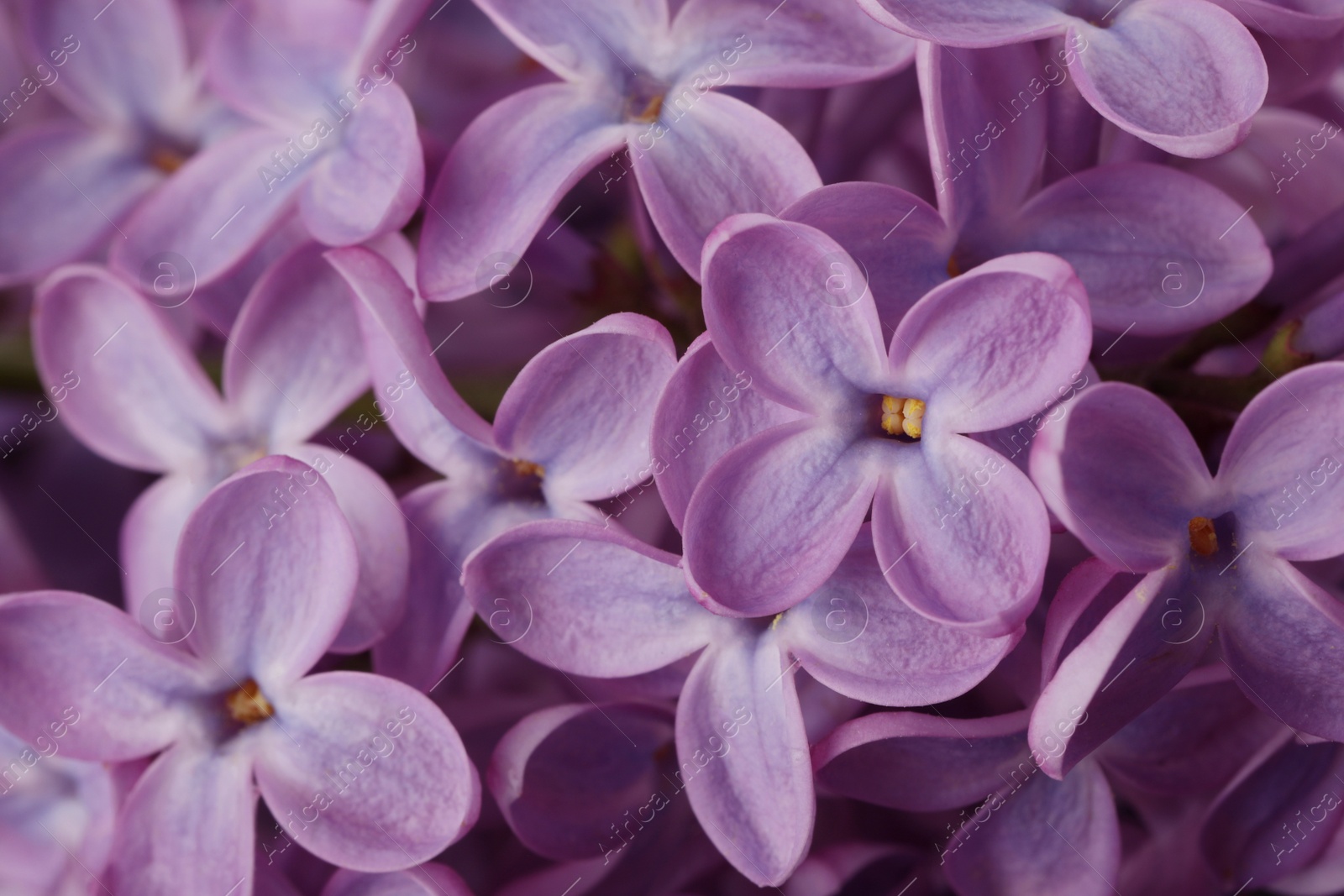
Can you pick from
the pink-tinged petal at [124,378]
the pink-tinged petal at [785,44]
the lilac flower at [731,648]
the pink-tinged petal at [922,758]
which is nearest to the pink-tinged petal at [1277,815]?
the pink-tinged petal at [922,758]

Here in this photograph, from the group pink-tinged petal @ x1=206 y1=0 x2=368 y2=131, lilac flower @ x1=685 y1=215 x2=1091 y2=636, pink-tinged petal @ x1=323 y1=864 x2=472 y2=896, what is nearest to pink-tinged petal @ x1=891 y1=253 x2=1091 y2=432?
lilac flower @ x1=685 y1=215 x2=1091 y2=636

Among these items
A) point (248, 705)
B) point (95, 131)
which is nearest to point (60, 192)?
point (95, 131)

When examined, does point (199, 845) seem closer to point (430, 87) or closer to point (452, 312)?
point (452, 312)

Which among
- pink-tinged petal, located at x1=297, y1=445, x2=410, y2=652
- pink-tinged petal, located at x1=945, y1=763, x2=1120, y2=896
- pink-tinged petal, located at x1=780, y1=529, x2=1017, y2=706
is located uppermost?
pink-tinged petal, located at x1=297, y1=445, x2=410, y2=652

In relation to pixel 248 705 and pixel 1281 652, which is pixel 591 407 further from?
pixel 1281 652

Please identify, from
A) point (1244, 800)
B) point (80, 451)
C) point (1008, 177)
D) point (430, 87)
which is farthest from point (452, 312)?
point (1244, 800)

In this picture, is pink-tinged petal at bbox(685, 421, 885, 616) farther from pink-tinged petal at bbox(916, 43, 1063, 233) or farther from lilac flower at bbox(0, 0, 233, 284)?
lilac flower at bbox(0, 0, 233, 284)

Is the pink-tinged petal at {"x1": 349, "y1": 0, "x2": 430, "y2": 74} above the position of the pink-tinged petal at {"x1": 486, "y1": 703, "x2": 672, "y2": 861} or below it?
above
